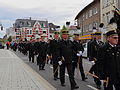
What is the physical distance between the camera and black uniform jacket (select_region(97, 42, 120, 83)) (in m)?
4.81

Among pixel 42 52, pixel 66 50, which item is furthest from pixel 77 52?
pixel 42 52

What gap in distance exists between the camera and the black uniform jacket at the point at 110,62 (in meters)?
4.81

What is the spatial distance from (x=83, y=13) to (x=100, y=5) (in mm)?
11729

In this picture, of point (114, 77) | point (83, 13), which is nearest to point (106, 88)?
point (114, 77)

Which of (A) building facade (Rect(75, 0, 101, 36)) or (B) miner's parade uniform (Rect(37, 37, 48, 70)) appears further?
(A) building facade (Rect(75, 0, 101, 36))

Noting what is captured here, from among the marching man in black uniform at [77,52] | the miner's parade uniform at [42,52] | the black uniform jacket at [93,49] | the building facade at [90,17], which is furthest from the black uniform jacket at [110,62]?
the building facade at [90,17]

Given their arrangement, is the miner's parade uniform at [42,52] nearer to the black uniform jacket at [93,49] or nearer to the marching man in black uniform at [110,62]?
the black uniform jacket at [93,49]

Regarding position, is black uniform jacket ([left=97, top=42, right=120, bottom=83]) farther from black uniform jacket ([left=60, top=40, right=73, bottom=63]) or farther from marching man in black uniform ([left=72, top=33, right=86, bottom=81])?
marching man in black uniform ([left=72, top=33, right=86, bottom=81])

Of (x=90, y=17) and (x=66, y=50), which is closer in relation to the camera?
(x=66, y=50)

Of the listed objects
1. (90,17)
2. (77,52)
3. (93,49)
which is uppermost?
(90,17)

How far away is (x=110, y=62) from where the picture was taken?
16.0 feet

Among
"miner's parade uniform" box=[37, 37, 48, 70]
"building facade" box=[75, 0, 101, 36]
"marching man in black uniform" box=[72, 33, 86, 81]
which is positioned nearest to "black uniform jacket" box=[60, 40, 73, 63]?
"marching man in black uniform" box=[72, 33, 86, 81]

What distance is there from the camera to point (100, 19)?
Answer: 40.6 meters

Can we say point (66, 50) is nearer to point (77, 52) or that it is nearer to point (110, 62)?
point (77, 52)
